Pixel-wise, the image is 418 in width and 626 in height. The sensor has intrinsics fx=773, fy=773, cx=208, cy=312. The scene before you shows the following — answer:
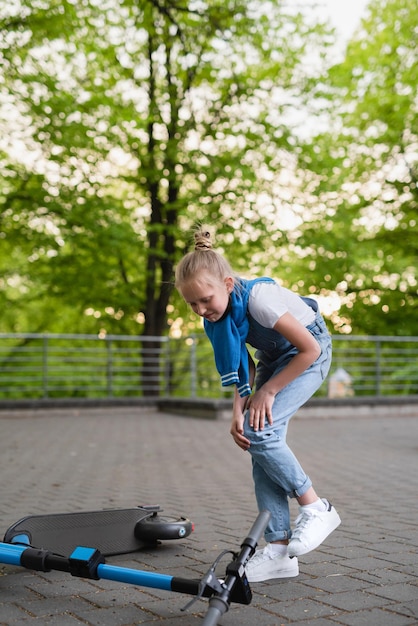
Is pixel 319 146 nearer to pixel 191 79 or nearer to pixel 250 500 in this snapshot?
pixel 191 79

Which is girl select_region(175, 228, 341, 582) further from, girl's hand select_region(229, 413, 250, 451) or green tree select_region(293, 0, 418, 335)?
green tree select_region(293, 0, 418, 335)

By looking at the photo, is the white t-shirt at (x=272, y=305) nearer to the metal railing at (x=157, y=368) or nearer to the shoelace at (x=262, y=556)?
the shoelace at (x=262, y=556)

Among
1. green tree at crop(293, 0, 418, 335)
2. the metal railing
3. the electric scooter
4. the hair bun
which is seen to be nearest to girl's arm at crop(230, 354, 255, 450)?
the electric scooter

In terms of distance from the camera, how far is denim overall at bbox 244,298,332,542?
319cm

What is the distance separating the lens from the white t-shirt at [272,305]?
3.08 m

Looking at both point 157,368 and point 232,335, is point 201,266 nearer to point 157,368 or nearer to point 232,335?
point 232,335

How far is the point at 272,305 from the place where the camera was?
10.1 feet

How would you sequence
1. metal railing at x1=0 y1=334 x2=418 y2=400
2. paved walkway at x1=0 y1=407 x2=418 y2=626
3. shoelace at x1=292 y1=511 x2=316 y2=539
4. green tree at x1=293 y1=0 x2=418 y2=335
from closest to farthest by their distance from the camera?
1. paved walkway at x1=0 y1=407 x2=418 y2=626
2. shoelace at x1=292 y1=511 x2=316 y2=539
3. metal railing at x1=0 y1=334 x2=418 y2=400
4. green tree at x1=293 y1=0 x2=418 y2=335

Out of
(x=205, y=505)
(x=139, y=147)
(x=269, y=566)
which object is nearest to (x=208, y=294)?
(x=269, y=566)

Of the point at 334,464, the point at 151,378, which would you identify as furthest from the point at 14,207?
the point at 334,464

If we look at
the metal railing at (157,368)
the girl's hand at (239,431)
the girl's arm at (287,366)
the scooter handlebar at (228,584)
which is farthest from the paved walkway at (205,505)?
the metal railing at (157,368)

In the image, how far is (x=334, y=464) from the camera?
24.0 feet

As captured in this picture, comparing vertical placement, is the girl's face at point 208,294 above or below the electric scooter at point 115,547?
above

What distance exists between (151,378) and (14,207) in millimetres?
4761
